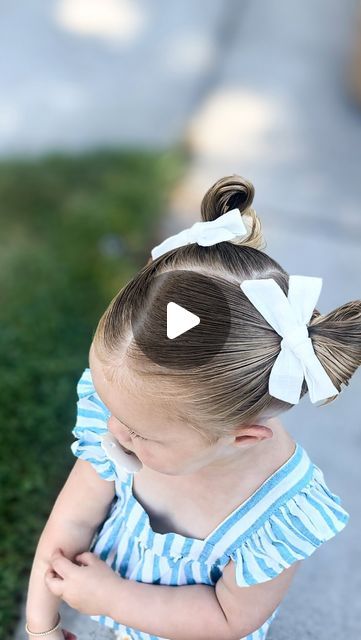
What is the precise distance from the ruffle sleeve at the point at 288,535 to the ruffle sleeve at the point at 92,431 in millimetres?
287

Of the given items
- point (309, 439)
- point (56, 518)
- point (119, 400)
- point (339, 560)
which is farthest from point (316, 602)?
point (119, 400)

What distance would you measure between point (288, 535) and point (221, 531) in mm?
121

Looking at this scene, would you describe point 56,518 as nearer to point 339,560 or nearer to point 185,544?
point 185,544

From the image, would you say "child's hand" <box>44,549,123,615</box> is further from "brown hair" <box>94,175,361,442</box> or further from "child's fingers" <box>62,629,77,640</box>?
"brown hair" <box>94,175,361,442</box>

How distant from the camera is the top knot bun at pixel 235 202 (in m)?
1.33

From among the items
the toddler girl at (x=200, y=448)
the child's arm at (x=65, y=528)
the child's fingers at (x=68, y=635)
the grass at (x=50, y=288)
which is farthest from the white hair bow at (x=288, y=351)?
the grass at (x=50, y=288)

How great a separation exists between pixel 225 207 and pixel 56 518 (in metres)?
0.68

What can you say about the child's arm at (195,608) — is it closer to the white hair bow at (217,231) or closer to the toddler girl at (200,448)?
the toddler girl at (200,448)

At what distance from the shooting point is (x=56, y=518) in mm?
1577

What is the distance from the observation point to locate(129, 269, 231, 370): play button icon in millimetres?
1130

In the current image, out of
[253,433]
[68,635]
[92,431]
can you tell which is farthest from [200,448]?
[68,635]

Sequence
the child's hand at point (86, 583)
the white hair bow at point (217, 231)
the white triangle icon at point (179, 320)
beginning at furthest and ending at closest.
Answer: the child's hand at point (86, 583) < the white hair bow at point (217, 231) < the white triangle icon at point (179, 320)

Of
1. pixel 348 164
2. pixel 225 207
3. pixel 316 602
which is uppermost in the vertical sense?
pixel 348 164

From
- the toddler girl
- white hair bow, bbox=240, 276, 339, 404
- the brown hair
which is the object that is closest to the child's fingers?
the toddler girl
